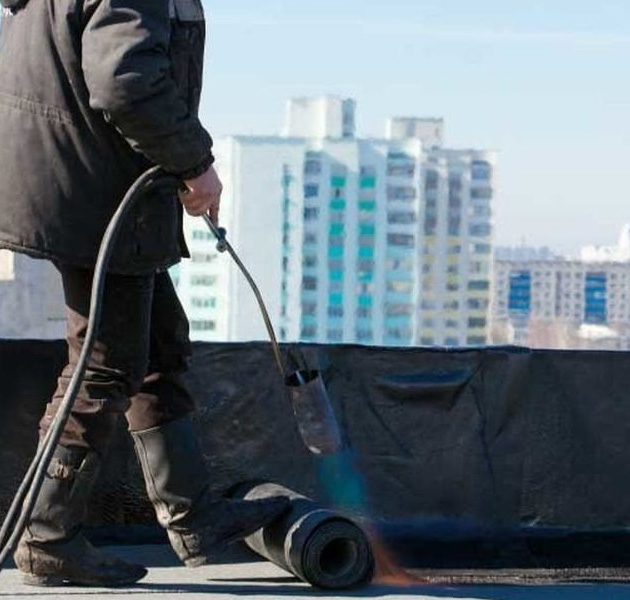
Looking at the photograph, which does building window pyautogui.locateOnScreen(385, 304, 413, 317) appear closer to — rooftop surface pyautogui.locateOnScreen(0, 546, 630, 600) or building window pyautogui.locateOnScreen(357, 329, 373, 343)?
building window pyautogui.locateOnScreen(357, 329, 373, 343)

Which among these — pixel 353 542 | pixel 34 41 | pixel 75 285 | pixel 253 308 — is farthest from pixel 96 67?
pixel 253 308

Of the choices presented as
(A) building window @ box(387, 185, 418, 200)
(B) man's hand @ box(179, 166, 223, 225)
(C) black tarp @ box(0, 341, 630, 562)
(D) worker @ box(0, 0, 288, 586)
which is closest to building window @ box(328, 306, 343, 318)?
(A) building window @ box(387, 185, 418, 200)

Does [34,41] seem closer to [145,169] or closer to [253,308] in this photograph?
[145,169]

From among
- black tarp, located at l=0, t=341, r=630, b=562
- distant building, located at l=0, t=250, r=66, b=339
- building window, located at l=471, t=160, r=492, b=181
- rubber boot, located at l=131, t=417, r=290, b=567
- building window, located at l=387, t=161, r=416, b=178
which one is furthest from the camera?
building window, located at l=471, t=160, r=492, b=181

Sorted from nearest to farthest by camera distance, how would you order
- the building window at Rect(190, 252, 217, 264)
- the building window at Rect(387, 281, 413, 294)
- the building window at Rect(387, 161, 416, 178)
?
the building window at Rect(190, 252, 217, 264), the building window at Rect(387, 161, 416, 178), the building window at Rect(387, 281, 413, 294)

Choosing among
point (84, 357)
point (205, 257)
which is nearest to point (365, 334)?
point (205, 257)

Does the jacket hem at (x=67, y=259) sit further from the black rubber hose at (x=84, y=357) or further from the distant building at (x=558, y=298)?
the distant building at (x=558, y=298)

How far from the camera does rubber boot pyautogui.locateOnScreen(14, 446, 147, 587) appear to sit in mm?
4195

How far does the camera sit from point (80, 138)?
404 cm

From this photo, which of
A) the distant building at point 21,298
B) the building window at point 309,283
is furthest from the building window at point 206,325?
the distant building at point 21,298

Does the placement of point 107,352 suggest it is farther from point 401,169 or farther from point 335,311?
point 401,169

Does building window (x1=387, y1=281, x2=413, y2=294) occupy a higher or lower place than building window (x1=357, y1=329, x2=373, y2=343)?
higher

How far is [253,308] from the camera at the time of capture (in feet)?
454

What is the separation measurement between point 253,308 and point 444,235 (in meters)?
19.5
